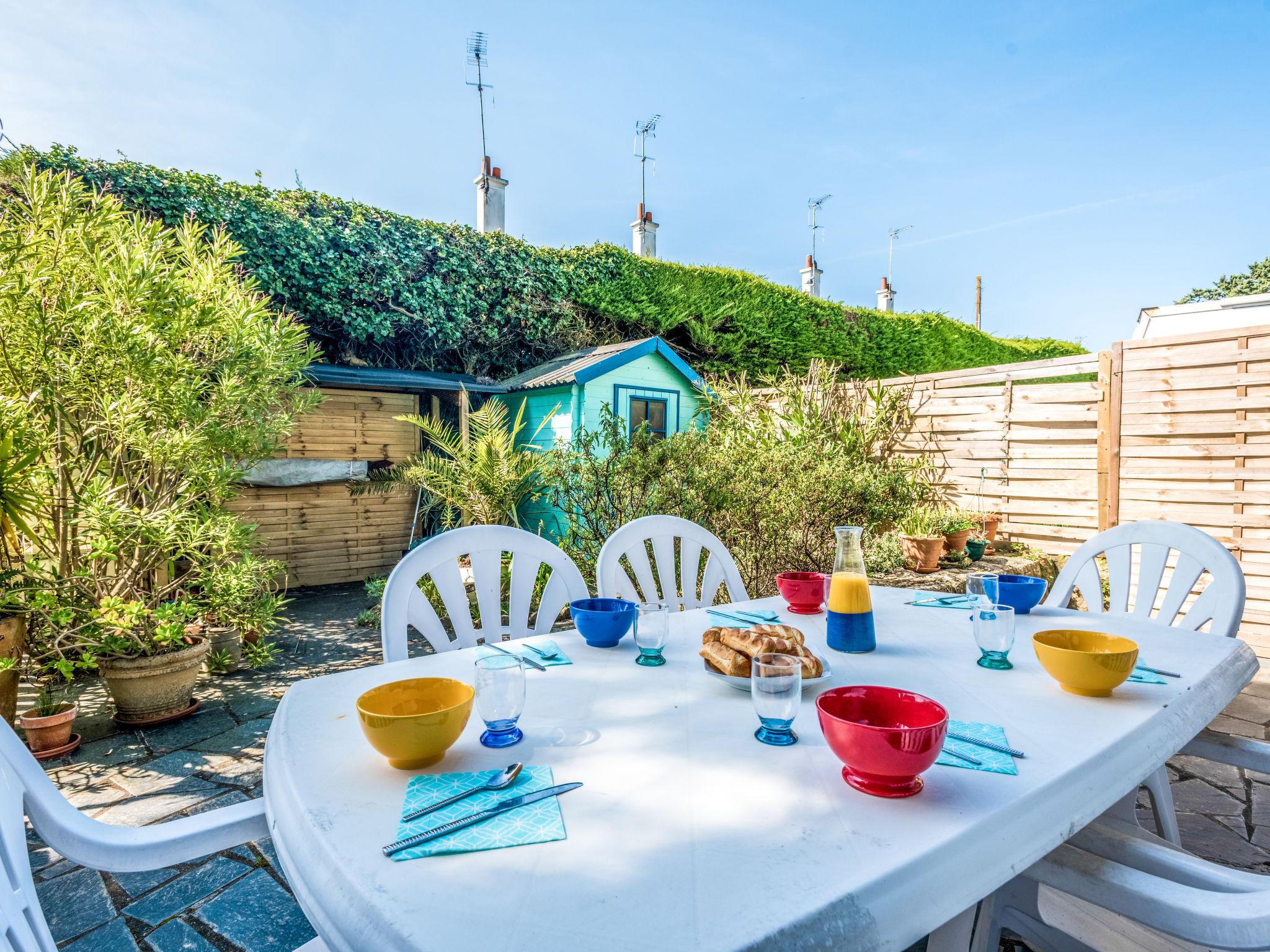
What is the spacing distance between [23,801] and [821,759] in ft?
3.82

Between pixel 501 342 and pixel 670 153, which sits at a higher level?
pixel 670 153

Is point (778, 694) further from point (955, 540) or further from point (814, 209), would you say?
point (814, 209)

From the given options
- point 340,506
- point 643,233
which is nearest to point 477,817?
point 340,506

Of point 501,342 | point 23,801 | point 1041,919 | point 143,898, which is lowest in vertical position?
point 143,898

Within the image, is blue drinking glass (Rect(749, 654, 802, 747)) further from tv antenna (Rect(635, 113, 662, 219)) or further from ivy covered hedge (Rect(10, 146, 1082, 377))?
tv antenna (Rect(635, 113, 662, 219))

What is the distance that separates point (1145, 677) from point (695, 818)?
1.16 metres

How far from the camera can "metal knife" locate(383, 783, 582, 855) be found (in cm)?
73

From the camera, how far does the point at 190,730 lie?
9.88ft

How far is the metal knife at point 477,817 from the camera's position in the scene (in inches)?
28.6

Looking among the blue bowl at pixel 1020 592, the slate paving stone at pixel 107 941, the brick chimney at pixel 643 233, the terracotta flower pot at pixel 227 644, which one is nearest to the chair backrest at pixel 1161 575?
the blue bowl at pixel 1020 592

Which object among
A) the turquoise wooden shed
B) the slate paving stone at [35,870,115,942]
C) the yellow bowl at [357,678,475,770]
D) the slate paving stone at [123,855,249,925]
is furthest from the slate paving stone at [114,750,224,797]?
the turquoise wooden shed

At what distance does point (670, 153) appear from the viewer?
10.3 metres

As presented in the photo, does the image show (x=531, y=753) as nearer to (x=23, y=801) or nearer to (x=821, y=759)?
(x=821, y=759)

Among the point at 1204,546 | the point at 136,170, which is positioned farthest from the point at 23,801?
the point at 136,170
